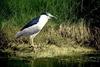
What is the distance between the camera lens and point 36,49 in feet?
47.6

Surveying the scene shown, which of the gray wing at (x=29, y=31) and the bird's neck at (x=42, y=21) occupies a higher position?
the bird's neck at (x=42, y=21)

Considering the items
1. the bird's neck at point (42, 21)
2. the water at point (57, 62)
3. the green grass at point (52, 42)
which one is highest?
the bird's neck at point (42, 21)

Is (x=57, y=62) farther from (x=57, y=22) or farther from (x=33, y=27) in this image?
(x=57, y=22)

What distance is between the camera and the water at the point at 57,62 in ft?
42.2

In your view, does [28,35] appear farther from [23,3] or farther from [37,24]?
[23,3]

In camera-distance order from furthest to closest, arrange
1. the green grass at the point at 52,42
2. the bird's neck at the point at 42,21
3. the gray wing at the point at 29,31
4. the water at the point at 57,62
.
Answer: the bird's neck at the point at 42,21
the green grass at the point at 52,42
the gray wing at the point at 29,31
the water at the point at 57,62

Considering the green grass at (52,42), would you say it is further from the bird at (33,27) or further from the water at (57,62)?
the water at (57,62)

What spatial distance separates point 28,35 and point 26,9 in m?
1.67

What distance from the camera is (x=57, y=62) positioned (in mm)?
13281

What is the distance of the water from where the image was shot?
12.9m

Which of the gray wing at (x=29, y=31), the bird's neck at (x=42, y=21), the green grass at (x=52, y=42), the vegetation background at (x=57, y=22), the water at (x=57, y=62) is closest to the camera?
the water at (x=57, y=62)

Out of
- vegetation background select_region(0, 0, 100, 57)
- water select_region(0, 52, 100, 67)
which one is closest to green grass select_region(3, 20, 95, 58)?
vegetation background select_region(0, 0, 100, 57)

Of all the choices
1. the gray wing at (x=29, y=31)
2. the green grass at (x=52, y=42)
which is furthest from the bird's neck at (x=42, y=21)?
the green grass at (x=52, y=42)

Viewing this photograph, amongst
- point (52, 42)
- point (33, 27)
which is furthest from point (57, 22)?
point (33, 27)
